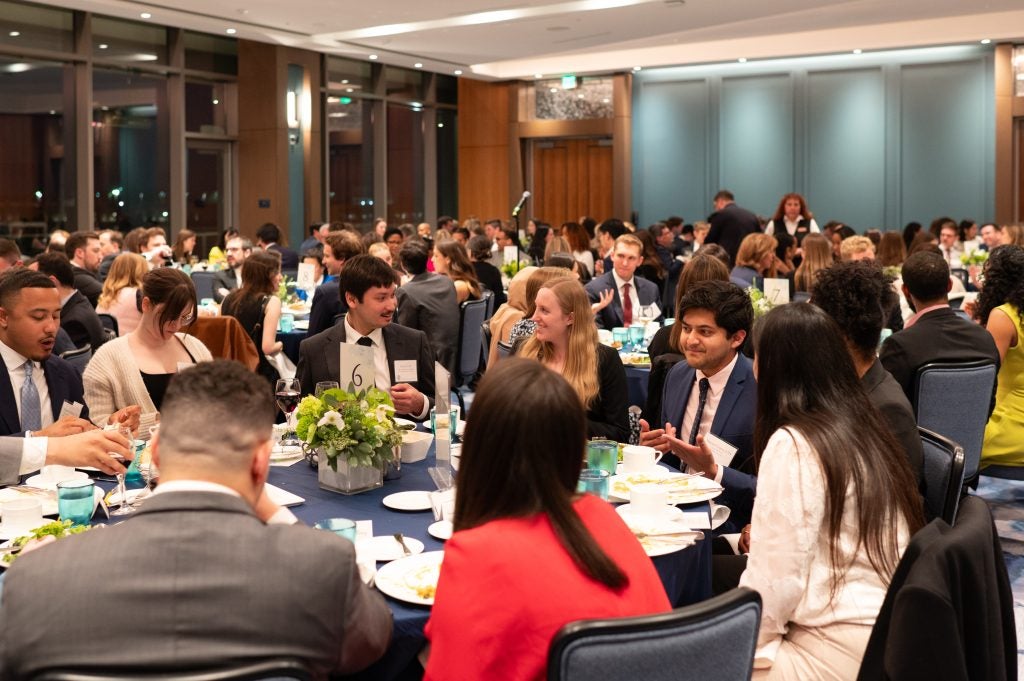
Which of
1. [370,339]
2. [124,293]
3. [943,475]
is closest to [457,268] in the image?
[124,293]

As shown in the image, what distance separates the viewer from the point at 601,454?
10.5ft

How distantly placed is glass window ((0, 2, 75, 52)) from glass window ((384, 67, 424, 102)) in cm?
570

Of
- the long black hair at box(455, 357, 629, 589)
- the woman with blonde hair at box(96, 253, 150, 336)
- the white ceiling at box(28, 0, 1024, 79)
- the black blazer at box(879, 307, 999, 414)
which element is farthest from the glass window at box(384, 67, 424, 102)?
the long black hair at box(455, 357, 629, 589)

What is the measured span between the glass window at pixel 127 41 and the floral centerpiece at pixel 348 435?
1211 cm

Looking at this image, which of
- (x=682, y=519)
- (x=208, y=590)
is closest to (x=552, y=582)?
(x=208, y=590)

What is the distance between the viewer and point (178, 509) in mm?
1659

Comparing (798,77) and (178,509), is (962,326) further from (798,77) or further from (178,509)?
(798,77)

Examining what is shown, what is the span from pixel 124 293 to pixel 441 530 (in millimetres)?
4847

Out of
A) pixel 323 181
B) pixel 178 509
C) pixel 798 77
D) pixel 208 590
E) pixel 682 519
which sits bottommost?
pixel 682 519

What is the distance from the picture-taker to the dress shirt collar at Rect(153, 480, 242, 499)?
1.69 metres

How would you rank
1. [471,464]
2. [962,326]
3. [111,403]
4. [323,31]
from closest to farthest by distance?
[471,464], [111,403], [962,326], [323,31]

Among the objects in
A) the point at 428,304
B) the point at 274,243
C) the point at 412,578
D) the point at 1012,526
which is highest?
the point at 274,243

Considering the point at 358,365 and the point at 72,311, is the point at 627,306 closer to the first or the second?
the point at 72,311

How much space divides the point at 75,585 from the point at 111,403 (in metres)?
2.49
